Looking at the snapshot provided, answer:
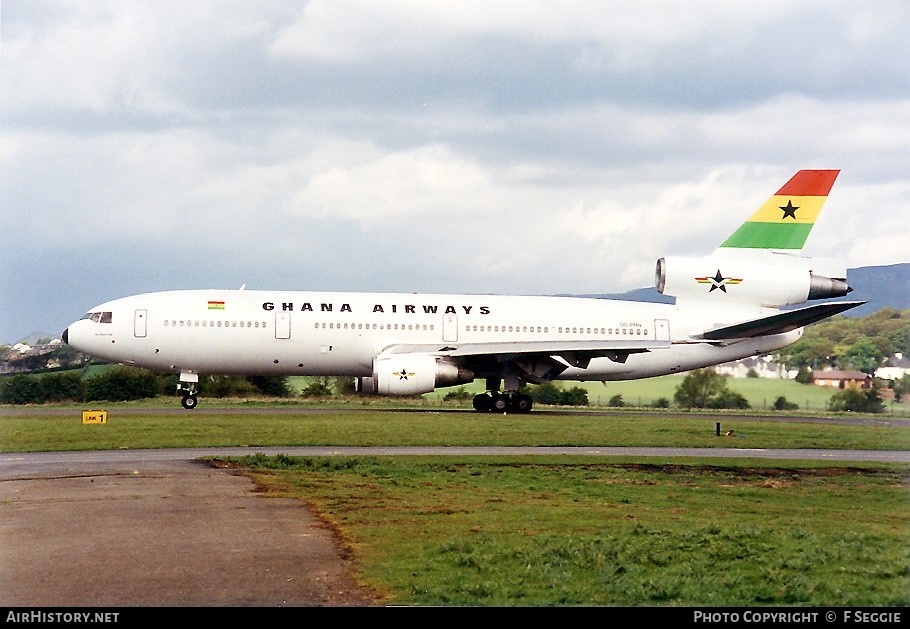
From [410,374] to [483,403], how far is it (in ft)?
15.1

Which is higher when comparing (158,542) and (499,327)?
(499,327)

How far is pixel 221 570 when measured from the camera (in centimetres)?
1223

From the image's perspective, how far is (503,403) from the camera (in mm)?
41094

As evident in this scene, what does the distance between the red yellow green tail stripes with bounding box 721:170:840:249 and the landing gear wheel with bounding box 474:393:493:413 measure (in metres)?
12.8

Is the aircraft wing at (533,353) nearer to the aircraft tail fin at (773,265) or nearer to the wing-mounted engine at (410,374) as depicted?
the wing-mounted engine at (410,374)

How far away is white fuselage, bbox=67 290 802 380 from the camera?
3866cm

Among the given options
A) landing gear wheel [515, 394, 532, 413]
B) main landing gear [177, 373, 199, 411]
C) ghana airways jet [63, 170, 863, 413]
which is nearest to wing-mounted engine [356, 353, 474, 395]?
ghana airways jet [63, 170, 863, 413]

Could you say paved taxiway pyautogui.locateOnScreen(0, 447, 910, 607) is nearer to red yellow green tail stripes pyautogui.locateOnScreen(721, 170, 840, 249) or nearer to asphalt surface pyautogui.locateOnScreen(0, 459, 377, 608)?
asphalt surface pyautogui.locateOnScreen(0, 459, 377, 608)

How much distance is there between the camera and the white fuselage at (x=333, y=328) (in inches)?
1522

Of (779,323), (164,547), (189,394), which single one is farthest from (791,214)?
(164,547)

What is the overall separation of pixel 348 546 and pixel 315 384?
3822cm

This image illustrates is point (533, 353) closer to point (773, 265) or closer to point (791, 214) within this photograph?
point (773, 265)

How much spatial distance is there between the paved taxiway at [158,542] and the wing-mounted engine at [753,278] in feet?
87.9
